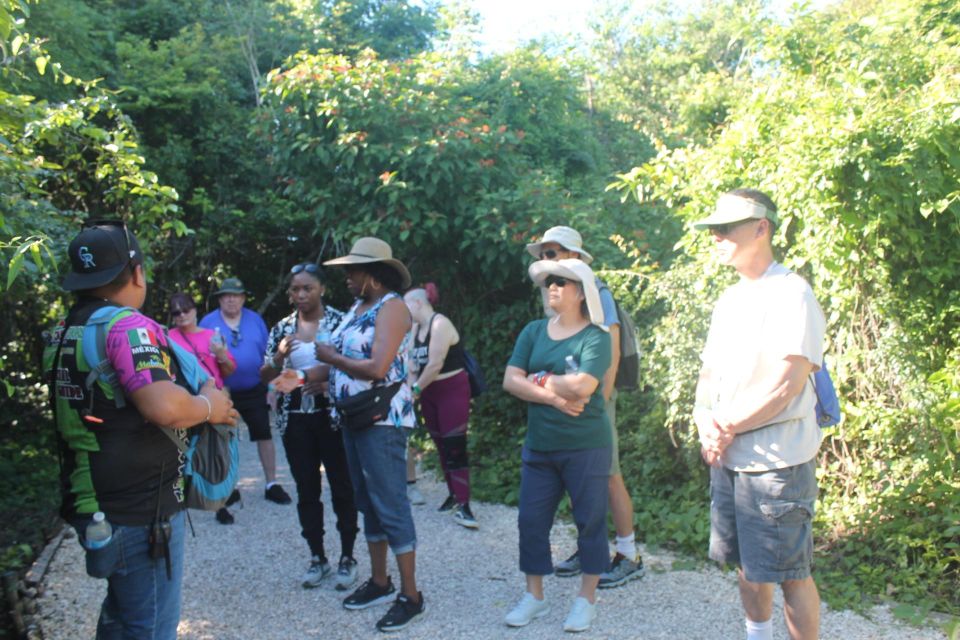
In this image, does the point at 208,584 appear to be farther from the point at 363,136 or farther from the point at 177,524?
the point at 363,136

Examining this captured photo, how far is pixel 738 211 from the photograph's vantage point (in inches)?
129

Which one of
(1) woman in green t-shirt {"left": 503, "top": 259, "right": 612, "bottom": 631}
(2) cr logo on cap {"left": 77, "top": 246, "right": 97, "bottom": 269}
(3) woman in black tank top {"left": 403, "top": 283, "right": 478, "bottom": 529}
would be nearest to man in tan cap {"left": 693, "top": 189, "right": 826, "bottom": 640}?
(1) woman in green t-shirt {"left": 503, "top": 259, "right": 612, "bottom": 631}

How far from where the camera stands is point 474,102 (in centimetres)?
1123

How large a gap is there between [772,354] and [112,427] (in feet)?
7.63

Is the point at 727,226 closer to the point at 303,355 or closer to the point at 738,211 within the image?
the point at 738,211

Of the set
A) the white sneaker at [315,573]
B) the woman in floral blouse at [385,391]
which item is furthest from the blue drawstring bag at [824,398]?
the white sneaker at [315,573]

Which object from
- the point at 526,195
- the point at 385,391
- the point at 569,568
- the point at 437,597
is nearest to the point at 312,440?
the point at 385,391

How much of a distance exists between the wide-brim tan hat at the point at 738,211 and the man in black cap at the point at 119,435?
2050 millimetres

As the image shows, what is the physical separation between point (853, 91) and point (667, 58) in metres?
18.6

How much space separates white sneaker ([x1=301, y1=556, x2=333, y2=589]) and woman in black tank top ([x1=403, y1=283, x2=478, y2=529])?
1.44 meters

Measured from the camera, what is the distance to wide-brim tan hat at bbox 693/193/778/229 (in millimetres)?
3252

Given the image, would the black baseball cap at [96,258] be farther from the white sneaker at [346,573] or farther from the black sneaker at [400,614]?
the white sneaker at [346,573]

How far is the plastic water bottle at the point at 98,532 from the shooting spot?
275 cm

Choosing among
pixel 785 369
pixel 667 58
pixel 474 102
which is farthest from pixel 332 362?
pixel 667 58
